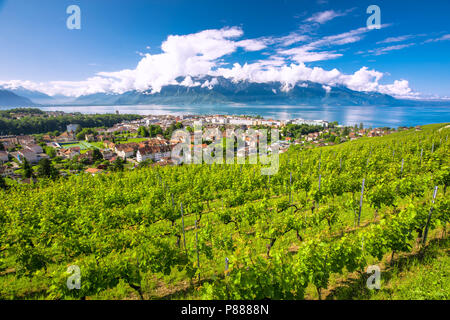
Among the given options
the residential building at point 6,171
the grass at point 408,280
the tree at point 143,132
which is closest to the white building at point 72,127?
the tree at point 143,132

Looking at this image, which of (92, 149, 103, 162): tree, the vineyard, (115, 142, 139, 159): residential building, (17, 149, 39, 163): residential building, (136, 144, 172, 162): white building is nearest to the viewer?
the vineyard

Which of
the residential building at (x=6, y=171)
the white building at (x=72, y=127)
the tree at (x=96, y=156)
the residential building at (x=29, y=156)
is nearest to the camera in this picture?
the residential building at (x=6, y=171)

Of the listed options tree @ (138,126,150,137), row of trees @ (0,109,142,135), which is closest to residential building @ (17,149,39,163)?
tree @ (138,126,150,137)

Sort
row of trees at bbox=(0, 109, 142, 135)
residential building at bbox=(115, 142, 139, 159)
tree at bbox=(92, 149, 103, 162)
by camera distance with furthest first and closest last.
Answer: row of trees at bbox=(0, 109, 142, 135), residential building at bbox=(115, 142, 139, 159), tree at bbox=(92, 149, 103, 162)

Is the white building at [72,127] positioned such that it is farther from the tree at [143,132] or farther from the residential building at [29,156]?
the residential building at [29,156]

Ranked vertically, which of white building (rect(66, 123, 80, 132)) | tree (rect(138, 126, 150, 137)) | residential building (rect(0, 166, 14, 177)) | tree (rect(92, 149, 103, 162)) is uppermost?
white building (rect(66, 123, 80, 132))

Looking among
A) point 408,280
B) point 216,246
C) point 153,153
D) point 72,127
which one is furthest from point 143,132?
point 408,280

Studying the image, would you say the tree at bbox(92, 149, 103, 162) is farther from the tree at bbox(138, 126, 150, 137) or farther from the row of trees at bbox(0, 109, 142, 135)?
the row of trees at bbox(0, 109, 142, 135)

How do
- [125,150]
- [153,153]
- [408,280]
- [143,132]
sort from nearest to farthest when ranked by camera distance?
[408,280] < [153,153] < [125,150] < [143,132]

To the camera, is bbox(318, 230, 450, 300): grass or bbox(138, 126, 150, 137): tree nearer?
bbox(318, 230, 450, 300): grass

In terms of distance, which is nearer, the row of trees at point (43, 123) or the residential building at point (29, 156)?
the residential building at point (29, 156)

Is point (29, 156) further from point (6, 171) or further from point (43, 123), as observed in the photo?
point (43, 123)
